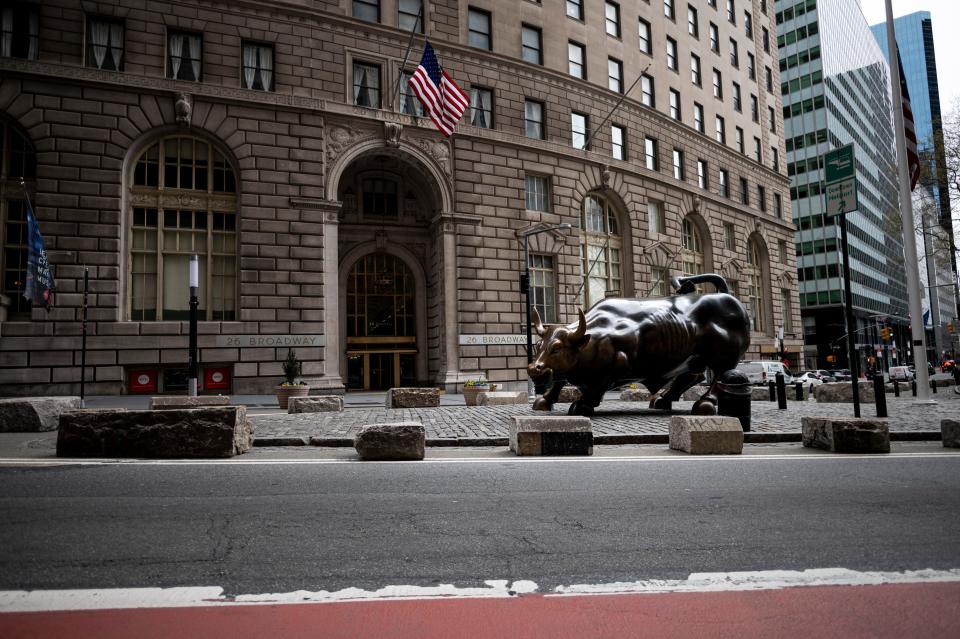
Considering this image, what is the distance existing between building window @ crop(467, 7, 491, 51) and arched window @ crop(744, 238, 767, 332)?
87.7ft

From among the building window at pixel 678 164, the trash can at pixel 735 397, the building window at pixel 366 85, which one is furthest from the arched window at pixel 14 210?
the building window at pixel 678 164

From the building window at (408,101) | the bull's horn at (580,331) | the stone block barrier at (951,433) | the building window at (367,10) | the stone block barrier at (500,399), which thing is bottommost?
the stone block barrier at (951,433)

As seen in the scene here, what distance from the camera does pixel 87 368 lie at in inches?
870

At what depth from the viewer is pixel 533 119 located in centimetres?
3225

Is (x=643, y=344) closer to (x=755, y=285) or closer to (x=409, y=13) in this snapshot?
(x=409, y=13)

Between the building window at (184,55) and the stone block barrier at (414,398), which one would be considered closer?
the stone block barrier at (414,398)

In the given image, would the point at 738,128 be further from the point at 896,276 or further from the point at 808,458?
the point at 896,276

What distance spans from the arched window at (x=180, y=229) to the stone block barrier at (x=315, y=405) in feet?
33.5

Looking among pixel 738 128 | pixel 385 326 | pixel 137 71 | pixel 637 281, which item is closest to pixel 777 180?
pixel 738 128

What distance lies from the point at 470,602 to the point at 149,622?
1.60 meters

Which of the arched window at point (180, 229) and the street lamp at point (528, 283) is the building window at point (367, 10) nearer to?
the arched window at point (180, 229)

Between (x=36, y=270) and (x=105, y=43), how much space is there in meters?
9.58

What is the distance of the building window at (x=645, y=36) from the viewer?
38406 mm

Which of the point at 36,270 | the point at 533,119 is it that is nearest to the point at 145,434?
the point at 36,270
